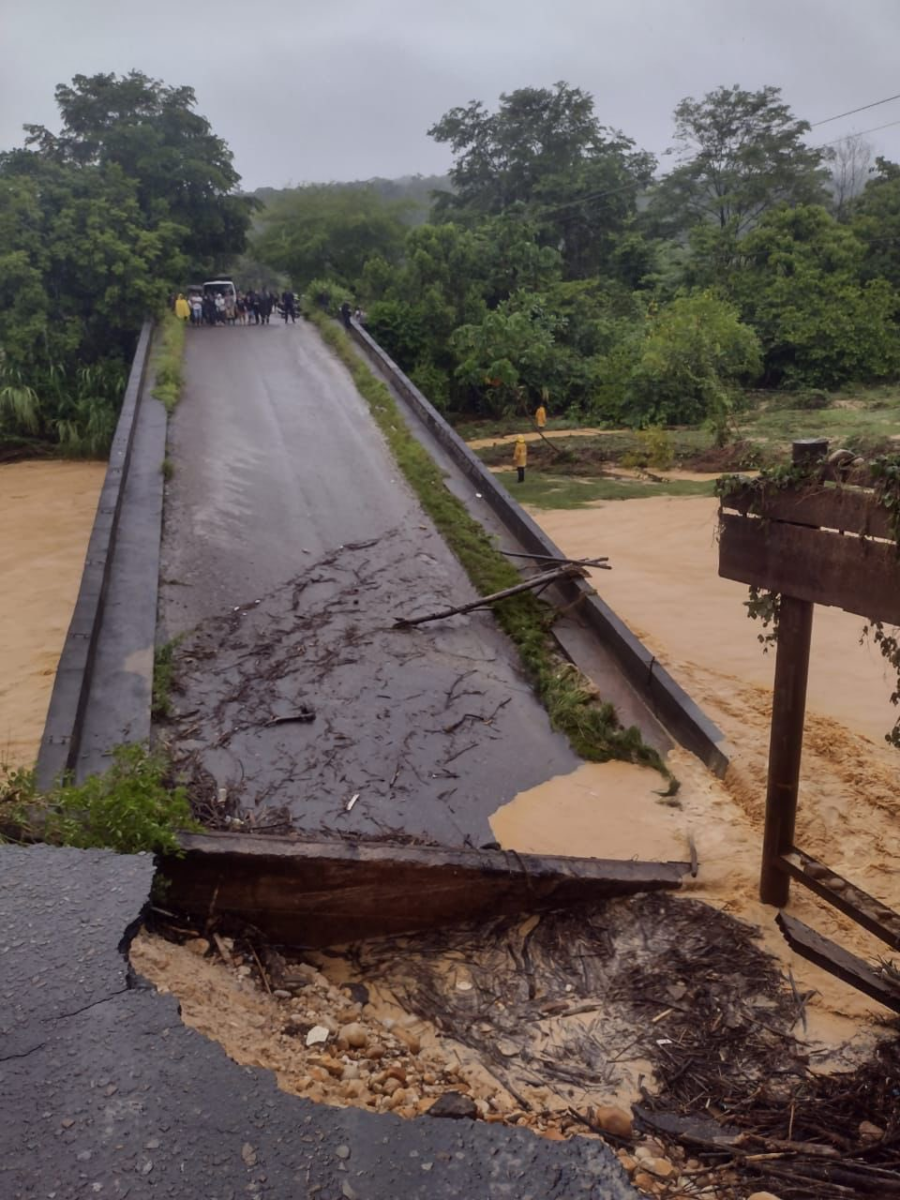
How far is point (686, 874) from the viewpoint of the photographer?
608 cm

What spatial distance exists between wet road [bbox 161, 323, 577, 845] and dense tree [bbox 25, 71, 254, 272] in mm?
14948

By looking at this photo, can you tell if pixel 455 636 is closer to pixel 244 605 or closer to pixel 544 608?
pixel 544 608

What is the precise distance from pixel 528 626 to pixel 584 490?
10.5m

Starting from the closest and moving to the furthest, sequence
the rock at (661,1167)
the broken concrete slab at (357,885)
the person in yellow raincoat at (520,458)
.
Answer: the rock at (661,1167) < the broken concrete slab at (357,885) < the person in yellow raincoat at (520,458)

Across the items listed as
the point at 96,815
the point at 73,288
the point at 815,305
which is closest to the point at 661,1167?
the point at 96,815

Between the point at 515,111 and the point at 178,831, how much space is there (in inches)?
1617

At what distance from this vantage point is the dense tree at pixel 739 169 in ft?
122

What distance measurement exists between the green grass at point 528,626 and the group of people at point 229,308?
32.3 ft

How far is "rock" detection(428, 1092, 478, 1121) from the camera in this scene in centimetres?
385

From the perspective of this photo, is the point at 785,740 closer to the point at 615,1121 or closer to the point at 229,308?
the point at 615,1121

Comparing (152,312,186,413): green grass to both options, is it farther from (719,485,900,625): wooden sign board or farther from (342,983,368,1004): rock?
(719,485,900,625): wooden sign board

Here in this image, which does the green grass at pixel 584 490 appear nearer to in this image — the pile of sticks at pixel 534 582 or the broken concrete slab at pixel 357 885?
the pile of sticks at pixel 534 582

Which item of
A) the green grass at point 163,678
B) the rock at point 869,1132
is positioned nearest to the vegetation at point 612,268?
the green grass at point 163,678

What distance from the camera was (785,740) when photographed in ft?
18.1
